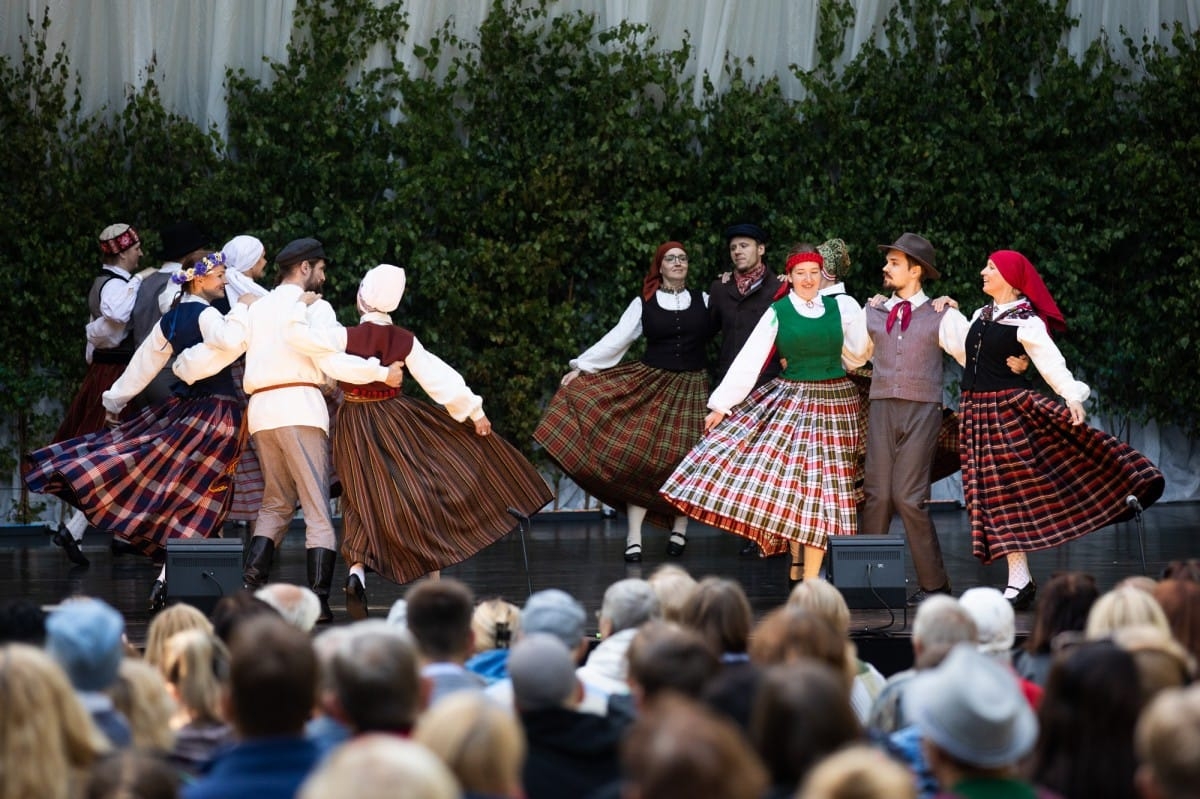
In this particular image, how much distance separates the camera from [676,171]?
8.97 meters

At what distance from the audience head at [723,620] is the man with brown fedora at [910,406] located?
2829 millimetres

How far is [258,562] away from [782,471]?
1959 millimetres

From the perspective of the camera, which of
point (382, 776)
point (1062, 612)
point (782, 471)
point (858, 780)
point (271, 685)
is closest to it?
point (382, 776)

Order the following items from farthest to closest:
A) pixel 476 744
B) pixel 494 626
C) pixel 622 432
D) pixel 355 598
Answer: pixel 622 432 < pixel 355 598 < pixel 494 626 < pixel 476 744

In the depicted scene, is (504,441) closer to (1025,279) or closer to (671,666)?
(1025,279)

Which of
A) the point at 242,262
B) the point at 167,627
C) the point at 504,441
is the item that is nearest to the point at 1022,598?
the point at 504,441

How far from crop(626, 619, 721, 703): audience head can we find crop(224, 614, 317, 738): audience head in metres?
0.63

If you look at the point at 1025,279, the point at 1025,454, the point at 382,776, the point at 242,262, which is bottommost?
the point at 382,776

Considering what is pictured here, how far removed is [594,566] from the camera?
7203 millimetres

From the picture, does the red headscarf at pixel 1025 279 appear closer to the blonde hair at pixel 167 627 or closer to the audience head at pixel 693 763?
the blonde hair at pixel 167 627

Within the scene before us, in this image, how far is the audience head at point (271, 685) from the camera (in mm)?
2457

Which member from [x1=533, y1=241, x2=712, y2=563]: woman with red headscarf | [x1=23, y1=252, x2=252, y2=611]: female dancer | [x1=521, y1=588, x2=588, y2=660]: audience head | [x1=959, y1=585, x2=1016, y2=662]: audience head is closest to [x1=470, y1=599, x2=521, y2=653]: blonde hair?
[x1=521, y1=588, x2=588, y2=660]: audience head

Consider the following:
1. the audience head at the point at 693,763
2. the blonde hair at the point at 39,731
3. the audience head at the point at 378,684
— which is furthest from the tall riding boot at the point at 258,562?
the audience head at the point at 693,763

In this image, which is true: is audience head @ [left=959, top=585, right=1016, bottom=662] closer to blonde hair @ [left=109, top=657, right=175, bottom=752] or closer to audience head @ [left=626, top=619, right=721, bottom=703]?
audience head @ [left=626, top=619, right=721, bottom=703]
